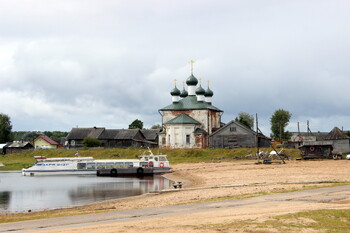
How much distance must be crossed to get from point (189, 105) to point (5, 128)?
62015 millimetres

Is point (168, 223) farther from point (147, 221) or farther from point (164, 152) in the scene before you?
point (164, 152)

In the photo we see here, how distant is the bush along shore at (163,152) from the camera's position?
81.2 m

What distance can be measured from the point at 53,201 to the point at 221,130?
56.9 m

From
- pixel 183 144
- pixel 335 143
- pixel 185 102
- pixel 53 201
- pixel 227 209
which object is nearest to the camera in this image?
pixel 227 209

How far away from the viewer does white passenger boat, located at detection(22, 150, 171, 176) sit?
68.8 m

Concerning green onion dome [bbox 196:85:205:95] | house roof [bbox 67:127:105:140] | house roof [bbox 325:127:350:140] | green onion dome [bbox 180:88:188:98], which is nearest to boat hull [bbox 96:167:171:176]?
green onion dome [bbox 196:85:205:95]

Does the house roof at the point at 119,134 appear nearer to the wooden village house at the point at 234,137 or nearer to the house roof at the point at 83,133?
the house roof at the point at 83,133

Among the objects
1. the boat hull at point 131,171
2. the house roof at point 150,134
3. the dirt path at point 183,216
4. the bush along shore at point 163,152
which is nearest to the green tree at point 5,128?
the bush along shore at point 163,152

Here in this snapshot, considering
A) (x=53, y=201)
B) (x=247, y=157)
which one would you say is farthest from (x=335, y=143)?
(x=53, y=201)

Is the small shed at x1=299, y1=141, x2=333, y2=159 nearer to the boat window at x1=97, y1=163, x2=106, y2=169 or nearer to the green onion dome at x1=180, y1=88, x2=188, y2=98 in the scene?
the boat window at x1=97, y1=163, x2=106, y2=169

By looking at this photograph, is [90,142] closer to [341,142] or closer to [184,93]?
[184,93]

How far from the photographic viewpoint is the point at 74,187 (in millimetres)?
50938

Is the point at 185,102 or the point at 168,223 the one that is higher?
the point at 185,102

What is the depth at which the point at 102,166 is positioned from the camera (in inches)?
2817
